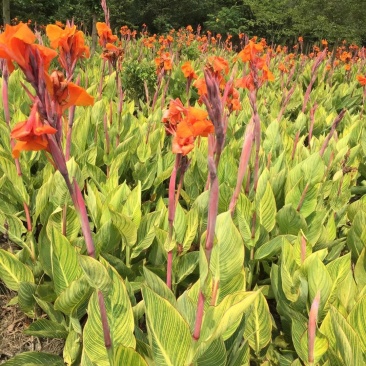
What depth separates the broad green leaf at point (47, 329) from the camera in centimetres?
119

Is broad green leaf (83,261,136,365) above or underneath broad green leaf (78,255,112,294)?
underneath

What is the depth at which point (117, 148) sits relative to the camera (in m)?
1.98

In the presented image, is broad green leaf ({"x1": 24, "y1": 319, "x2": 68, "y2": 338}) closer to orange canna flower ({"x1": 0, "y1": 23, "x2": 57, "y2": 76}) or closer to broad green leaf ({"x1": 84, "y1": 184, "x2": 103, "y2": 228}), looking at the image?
broad green leaf ({"x1": 84, "y1": 184, "x2": 103, "y2": 228})

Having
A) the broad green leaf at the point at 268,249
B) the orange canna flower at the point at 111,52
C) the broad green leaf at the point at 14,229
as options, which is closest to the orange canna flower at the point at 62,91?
the broad green leaf at the point at 14,229

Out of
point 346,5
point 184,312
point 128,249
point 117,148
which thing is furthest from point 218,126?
point 346,5

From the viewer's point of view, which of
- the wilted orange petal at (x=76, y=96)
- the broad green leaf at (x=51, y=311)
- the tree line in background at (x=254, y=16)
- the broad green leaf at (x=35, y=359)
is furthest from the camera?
the tree line in background at (x=254, y=16)

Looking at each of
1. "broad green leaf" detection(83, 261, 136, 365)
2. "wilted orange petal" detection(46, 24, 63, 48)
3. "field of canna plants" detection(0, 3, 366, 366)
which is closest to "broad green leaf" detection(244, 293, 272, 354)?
"field of canna plants" detection(0, 3, 366, 366)

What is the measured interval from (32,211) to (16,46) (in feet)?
3.70

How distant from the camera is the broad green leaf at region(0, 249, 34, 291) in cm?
129

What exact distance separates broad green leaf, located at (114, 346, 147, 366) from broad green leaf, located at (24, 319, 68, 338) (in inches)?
16.8

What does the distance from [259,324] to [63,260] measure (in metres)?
0.60

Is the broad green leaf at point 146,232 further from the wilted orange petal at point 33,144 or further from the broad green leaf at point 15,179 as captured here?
the wilted orange petal at point 33,144

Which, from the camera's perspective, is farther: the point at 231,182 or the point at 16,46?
the point at 231,182

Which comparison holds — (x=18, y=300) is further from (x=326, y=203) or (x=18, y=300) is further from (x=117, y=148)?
(x=326, y=203)
